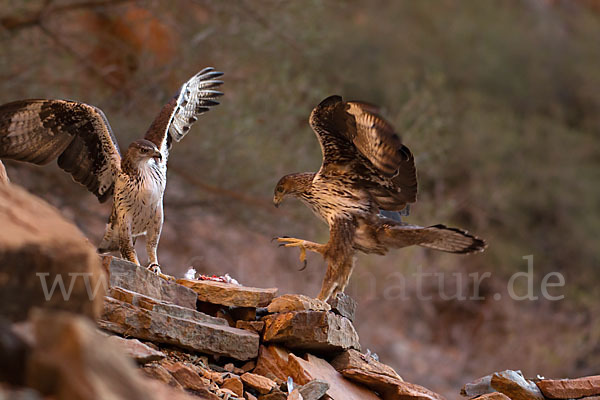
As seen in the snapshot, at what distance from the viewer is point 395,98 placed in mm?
15250

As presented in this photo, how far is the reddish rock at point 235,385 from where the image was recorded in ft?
12.5

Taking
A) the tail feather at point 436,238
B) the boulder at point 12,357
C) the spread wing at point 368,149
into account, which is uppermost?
the spread wing at point 368,149

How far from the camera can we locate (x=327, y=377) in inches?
166

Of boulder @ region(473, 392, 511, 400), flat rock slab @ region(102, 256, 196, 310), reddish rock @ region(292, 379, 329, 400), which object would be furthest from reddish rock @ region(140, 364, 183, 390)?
boulder @ region(473, 392, 511, 400)

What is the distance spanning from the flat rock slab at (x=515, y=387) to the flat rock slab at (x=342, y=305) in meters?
1.06

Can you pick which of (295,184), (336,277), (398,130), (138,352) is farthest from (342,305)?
(398,130)

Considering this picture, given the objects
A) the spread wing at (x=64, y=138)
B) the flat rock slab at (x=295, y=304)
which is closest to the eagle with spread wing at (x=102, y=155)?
the spread wing at (x=64, y=138)

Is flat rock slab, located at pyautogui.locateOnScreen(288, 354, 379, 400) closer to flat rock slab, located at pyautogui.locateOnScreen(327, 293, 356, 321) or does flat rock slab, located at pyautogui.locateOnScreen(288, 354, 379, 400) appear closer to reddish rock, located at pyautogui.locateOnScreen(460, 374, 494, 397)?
flat rock slab, located at pyautogui.locateOnScreen(327, 293, 356, 321)

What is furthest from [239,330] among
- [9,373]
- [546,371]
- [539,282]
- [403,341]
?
[539,282]

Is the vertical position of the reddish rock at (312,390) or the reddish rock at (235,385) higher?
the reddish rock at (312,390)

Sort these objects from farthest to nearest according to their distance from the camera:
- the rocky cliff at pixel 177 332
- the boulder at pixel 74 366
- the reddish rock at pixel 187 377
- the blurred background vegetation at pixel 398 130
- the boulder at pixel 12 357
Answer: the blurred background vegetation at pixel 398 130, the reddish rock at pixel 187 377, the rocky cliff at pixel 177 332, the boulder at pixel 12 357, the boulder at pixel 74 366

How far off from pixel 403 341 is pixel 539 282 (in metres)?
3.94

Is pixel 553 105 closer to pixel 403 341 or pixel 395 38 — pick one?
pixel 395 38

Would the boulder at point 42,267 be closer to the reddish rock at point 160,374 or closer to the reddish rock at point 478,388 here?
the reddish rock at point 160,374
